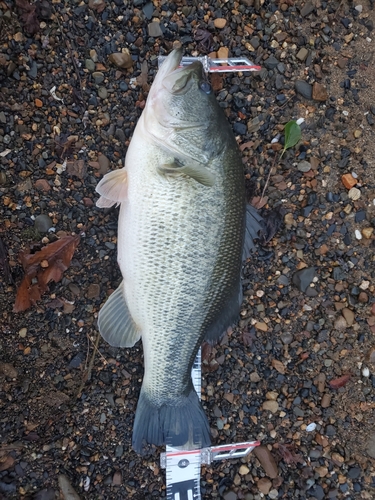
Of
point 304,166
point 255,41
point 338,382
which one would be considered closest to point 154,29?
point 255,41

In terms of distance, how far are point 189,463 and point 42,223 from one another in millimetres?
1784

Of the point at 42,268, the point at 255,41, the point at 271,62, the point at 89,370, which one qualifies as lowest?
the point at 89,370

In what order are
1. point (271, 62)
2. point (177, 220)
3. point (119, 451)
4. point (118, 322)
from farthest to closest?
1. point (271, 62)
2. point (119, 451)
3. point (118, 322)
4. point (177, 220)

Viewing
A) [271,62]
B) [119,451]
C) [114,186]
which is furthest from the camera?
[271,62]

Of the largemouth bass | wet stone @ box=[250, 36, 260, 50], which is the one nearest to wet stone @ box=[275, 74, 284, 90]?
wet stone @ box=[250, 36, 260, 50]

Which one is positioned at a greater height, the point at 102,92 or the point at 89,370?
the point at 102,92

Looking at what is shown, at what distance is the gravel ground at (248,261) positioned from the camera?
2484 millimetres

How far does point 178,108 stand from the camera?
2053mm

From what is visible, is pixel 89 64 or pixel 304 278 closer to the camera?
pixel 89 64

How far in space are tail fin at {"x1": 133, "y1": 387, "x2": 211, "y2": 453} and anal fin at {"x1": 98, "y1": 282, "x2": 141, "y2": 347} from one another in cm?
34

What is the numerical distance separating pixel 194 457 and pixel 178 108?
2127 mm

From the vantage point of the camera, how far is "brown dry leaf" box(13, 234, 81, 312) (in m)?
2.45

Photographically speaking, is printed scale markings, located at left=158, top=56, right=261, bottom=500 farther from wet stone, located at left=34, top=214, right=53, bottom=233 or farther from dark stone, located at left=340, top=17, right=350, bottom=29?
wet stone, located at left=34, top=214, right=53, bottom=233

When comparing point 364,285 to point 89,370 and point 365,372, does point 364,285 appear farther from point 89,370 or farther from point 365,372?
point 89,370
